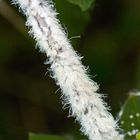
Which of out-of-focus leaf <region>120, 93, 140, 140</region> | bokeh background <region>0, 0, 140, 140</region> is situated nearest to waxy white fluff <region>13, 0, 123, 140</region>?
out-of-focus leaf <region>120, 93, 140, 140</region>

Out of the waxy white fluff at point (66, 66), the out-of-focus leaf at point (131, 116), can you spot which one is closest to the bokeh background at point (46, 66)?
the out-of-focus leaf at point (131, 116)

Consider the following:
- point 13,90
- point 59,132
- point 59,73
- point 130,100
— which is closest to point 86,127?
point 59,73

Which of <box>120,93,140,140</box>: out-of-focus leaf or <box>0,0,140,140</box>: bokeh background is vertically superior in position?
<box>0,0,140,140</box>: bokeh background

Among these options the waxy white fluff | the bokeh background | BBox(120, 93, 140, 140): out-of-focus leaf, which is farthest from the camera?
the bokeh background

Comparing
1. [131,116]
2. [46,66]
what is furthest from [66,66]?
[46,66]

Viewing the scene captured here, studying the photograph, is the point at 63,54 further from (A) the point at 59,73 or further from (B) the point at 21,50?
(B) the point at 21,50

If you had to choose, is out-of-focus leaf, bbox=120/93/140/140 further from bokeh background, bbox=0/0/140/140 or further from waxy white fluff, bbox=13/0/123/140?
bokeh background, bbox=0/0/140/140
